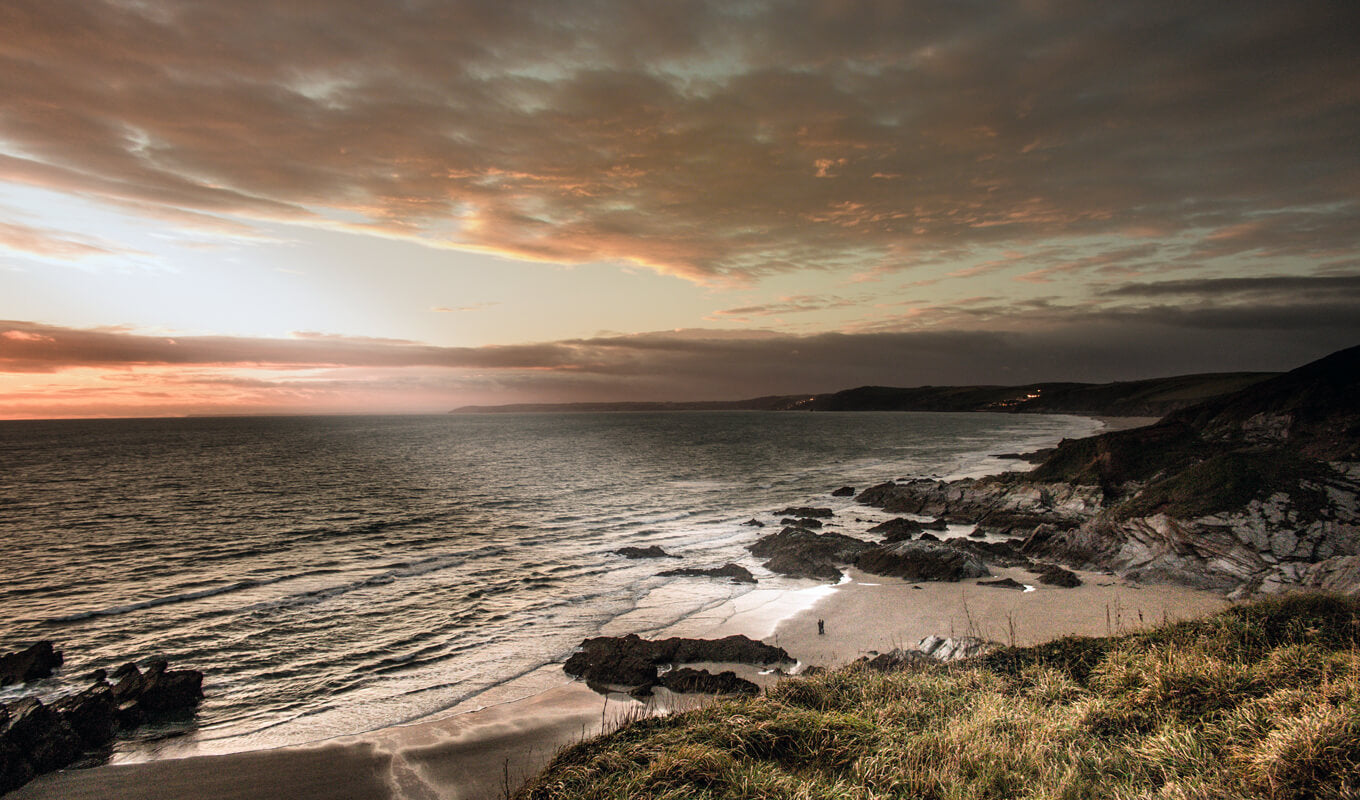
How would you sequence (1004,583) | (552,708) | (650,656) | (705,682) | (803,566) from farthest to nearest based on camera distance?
(803,566) < (1004,583) < (650,656) < (705,682) < (552,708)

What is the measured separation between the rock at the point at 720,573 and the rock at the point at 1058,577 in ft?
36.7

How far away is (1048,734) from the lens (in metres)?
8.37

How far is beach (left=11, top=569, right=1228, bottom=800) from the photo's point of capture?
11.5 meters

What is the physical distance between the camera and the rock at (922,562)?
976 inches

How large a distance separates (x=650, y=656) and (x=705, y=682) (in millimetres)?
2386

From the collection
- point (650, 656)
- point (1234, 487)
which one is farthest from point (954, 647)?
point (1234, 487)

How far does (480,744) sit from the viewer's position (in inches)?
514

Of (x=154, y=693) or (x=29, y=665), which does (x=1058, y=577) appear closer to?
(x=154, y=693)

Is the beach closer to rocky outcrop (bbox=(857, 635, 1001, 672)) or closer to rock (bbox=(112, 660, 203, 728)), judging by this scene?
rocky outcrop (bbox=(857, 635, 1001, 672))

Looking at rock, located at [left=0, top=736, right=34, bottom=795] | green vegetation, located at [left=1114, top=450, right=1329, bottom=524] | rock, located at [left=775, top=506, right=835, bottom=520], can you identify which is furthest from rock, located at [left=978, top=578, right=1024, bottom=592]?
rock, located at [left=0, top=736, right=34, bottom=795]

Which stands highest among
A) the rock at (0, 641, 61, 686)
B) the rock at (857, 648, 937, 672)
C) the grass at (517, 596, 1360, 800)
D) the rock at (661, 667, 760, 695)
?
the grass at (517, 596, 1360, 800)

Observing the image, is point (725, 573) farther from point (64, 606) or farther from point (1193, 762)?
point (64, 606)

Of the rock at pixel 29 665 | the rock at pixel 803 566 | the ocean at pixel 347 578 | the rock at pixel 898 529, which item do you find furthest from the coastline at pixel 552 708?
the rock at pixel 898 529

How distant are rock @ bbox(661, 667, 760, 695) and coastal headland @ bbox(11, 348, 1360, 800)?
0.54 metres
